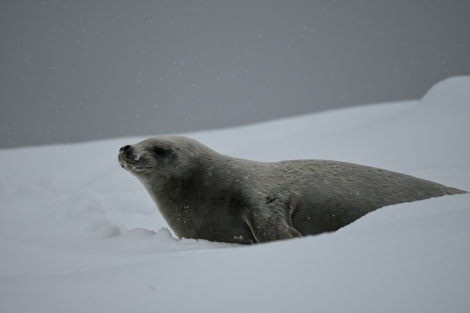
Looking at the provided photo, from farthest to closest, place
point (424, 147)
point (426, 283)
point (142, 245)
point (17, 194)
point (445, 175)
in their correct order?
point (424, 147), point (445, 175), point (17, 194), point (142, 245), point (426, 283)

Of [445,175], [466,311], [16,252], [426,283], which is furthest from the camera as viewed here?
[445,175]

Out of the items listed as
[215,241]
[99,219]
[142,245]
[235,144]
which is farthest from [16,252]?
[235,144]

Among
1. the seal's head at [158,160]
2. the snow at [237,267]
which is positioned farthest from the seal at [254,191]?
the snow at [237,267]

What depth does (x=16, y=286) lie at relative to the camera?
1.44 metres

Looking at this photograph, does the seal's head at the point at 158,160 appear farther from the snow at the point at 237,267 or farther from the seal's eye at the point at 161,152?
the snow at the point at 237,267

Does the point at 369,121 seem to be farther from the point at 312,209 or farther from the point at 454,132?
the point at 312,209

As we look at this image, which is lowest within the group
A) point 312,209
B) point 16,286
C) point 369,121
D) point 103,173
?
point 103,173

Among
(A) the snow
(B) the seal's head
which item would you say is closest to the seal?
(B) the seal's head

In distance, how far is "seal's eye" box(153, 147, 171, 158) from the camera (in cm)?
335

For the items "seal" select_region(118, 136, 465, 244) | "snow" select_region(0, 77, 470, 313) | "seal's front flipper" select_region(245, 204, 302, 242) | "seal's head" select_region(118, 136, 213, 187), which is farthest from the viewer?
"seal's head" select_region(118, 136, 213, 187)

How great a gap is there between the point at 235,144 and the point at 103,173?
235cm

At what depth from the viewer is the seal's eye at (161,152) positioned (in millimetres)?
3352

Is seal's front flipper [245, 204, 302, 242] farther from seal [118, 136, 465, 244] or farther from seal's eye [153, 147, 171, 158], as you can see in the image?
seal's eye [153, 147, 171, 158]

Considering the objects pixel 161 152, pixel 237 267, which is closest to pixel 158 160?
pixel 161 152
